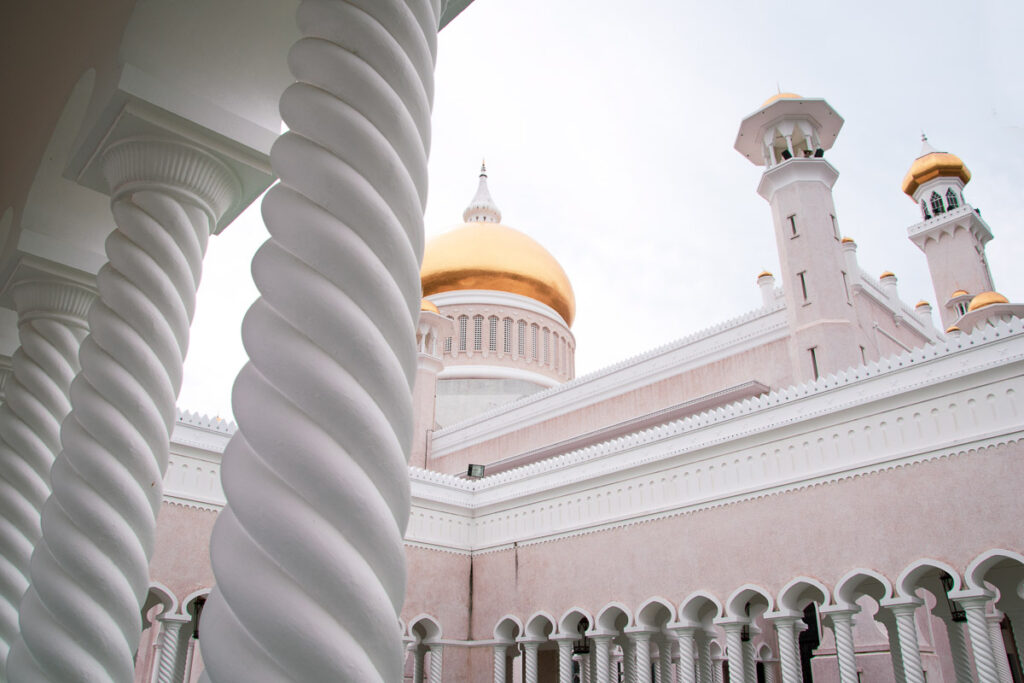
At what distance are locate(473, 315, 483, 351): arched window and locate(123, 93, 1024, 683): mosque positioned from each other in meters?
4.59

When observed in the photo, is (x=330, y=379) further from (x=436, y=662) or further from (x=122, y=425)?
(x=436, y=662)

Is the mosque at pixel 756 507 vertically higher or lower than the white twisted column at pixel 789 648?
higher

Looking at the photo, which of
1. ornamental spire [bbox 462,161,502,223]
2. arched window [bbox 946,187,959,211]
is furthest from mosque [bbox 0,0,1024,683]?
ornamental spire [bbox 462,161,502,223]

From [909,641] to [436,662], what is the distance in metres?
6.31

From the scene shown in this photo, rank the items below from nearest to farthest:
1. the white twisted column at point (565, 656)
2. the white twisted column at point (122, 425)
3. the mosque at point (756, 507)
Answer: the white twisted column at point (122, 425) < the mosque at point (756, 507) < the white twisted column at point (565, 656)

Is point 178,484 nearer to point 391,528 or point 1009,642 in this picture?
point 391,528

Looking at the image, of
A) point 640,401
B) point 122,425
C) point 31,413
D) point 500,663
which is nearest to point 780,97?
point 640,401

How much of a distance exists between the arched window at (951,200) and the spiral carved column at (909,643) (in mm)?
18275

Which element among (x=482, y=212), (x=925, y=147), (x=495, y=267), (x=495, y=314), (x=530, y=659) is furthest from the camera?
(x=482, y=212)

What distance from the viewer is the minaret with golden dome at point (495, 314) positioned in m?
22.1

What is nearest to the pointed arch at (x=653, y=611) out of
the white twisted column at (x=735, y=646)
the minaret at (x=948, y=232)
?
the white twisted column at (x=735, y=646)

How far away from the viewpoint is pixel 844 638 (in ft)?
27.3

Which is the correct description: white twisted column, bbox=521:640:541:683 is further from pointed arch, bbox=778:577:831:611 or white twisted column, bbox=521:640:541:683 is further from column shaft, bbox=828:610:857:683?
column shaft, bbox=828:610:857:683

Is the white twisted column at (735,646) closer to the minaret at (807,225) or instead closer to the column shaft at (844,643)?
the column shaft at (844,643)
